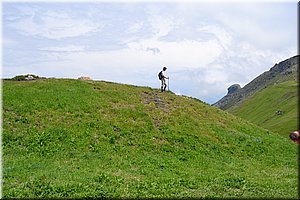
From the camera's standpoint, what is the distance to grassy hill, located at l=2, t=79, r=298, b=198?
16344 mm

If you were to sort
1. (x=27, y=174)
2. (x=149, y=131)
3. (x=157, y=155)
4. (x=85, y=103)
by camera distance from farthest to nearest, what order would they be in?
1. (x=85, y=103)
2. (x=149, y=131)
3. (x=157, y=155)
4. (x=27, y=174)

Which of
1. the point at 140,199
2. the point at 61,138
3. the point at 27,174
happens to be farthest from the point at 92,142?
the point at 140,199

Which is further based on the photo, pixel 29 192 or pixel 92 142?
pixel 92 142

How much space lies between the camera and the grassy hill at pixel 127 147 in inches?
643

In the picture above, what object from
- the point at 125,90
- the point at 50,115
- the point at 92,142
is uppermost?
the point at 125,90

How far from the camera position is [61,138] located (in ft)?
81.5

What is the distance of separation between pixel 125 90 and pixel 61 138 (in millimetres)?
14257

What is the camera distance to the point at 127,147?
81.1 feet

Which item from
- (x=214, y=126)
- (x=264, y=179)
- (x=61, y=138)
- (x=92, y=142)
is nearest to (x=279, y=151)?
(x=214, y=126)

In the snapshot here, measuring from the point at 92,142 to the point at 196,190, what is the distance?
1054cm

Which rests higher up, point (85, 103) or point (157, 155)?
point (85, 103)

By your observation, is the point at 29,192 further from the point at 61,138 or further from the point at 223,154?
the point at 223,154

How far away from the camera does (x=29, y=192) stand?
48.5 ft

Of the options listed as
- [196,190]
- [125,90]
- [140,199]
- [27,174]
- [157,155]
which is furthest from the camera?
[125,90]
